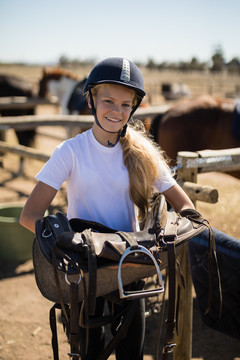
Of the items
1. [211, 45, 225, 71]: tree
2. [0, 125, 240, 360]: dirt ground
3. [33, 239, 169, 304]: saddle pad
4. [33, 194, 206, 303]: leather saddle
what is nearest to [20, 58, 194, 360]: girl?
[33, 194, 206, 303]: leather saddle

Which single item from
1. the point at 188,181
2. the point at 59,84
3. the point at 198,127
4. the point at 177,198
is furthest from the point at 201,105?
the point at 59,84

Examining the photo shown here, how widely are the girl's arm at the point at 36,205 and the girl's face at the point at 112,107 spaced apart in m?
0.40

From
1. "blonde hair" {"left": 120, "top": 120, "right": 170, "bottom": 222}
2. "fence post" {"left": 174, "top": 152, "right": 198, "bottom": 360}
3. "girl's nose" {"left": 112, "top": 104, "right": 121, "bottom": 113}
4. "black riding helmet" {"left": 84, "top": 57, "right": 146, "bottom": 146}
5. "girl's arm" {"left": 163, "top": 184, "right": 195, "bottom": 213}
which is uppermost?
"black riding helmet" {"left": 84, "top": 57, "right": 146, "bottom": 146}

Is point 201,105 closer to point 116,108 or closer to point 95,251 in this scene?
point 116,108

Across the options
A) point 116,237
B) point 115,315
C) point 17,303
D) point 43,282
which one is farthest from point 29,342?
point 116,237

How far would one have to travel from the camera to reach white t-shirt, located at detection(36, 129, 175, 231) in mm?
1441

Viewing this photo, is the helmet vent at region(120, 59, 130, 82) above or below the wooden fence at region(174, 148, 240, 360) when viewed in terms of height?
above

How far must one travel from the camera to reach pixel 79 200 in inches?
59.0

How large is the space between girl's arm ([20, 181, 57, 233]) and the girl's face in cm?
40

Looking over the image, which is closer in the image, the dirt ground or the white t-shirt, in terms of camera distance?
the white t-shirt

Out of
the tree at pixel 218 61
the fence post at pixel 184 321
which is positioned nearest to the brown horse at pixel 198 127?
the fence post at pixel 184 321

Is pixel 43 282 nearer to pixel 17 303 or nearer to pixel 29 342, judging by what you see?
pixel 29 342

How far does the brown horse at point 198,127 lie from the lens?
4418 mm

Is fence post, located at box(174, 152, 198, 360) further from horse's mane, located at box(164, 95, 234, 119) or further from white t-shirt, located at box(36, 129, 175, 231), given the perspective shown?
horse's mane, located at box(164, 95, 234, 119)
